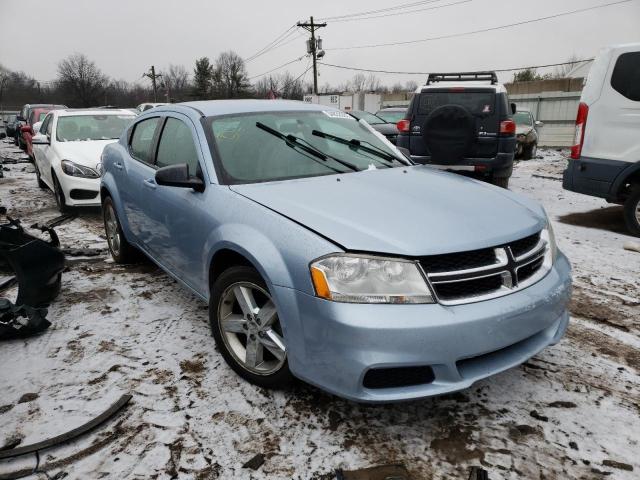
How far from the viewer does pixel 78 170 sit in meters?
6.87

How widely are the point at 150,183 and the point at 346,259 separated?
2.21 meters

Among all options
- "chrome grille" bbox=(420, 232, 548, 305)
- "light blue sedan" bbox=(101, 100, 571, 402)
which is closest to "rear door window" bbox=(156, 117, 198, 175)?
"light blue sedan" bbox=(101, 100, 571, 402)

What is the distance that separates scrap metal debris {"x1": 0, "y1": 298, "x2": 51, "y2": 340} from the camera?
128 inches

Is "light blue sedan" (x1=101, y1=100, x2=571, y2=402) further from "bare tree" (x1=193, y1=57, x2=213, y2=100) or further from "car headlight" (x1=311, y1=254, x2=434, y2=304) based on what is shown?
"bare tree" (x1=193, y1=57, x2=213, y2=100)

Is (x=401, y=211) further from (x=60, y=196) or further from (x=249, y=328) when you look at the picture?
(x=60, y=196)

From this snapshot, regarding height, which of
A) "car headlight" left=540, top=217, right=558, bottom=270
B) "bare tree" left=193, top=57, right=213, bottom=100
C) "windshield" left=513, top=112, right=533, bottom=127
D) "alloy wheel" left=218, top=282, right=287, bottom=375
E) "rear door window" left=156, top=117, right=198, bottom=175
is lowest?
"alloy wheel" left=218, top=282, right=287, bottom=375

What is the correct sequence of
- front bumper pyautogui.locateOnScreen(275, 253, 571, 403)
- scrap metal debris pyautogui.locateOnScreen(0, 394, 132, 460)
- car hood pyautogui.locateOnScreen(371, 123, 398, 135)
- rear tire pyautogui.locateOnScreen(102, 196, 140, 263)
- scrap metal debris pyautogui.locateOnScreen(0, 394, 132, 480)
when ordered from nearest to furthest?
front bumper pyautogui.locateOnScreen(275, 253, 571, 403) → scrap metal debris pyautogui.locateOnScreen(0, 394, 132, 480) → scrap metal debris pyautogui.locateOnScreen(0, 394, 132, 460) → rear tire pyautogui.locateOnScreen(102, 196, 140, 263) → car hood pyautogui.locateOnScreen(371, 123, 398, 135)

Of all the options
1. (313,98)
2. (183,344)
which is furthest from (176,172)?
(313,98)

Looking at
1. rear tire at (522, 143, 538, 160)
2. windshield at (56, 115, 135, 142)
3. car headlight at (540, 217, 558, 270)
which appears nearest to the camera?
car headlight at (540, 217, 558, 270)

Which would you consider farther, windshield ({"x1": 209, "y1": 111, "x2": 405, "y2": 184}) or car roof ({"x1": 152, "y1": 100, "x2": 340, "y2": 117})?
car roof ({"x1": 152, "y1": 100, "x2": 340, "y2": 117})

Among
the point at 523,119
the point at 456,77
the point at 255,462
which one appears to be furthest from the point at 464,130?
the point at 523,119

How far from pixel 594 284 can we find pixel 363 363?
127 inches

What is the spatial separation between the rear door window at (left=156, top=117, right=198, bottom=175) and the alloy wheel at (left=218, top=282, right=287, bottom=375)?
0.99m

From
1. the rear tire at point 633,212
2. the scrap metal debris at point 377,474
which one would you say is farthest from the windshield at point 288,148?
the rear tire at point 633,212
